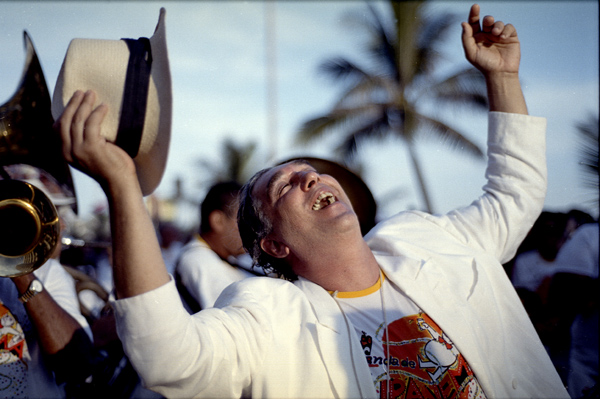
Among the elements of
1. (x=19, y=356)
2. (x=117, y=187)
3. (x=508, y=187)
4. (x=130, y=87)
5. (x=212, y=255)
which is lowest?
(x=19, y=356)

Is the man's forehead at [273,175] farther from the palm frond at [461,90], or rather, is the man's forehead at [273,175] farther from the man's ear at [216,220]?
the palm frond at [461,90]

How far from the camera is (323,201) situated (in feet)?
6.38

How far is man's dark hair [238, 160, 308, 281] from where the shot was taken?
196 centimetres

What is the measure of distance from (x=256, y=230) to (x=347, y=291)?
487 millimetres

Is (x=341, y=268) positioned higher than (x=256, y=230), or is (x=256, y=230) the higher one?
(x=256, y=230)

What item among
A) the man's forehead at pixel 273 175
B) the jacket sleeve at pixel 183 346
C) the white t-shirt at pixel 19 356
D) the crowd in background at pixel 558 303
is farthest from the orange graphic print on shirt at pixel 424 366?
the white t-shirt at pixel 19 356

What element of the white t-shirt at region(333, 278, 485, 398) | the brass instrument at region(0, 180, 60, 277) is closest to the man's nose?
the white t-shirt at region(333, 278, 485, 398)

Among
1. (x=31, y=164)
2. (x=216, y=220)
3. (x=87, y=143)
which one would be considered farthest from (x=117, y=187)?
(x=216, y=220)

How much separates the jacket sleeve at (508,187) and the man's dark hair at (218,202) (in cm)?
153

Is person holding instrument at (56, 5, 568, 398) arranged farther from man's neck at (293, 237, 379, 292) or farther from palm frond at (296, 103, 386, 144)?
palm frond at (296, 103, 386, 144)

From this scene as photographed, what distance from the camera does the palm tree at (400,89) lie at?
526 inches

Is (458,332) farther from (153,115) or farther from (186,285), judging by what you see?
(186,285)

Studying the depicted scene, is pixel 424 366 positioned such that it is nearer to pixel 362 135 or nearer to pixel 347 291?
pixel 347 291

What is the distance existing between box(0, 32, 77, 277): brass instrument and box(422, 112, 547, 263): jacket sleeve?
169 cm
